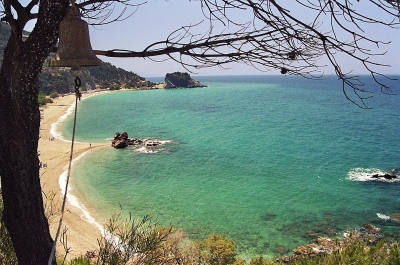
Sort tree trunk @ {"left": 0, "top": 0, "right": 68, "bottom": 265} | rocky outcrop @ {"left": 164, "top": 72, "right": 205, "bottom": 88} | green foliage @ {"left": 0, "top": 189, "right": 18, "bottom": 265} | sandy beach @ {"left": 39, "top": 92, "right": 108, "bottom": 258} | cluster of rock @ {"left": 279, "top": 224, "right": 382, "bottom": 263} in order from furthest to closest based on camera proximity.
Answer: rocky outcrop @ {"left": 164, "top": 72, "right": 205, "bottom": 88}
sandy beach @ {"left": 39, "top": 92, "right": 108, "bottom": 258}
cluster of rock @ {"left": 279, "top": 224, "right": 382, "bottom": 263}
green foliage @ {"left": 0, "top": 189, "right": 18, "bottom": 265}
tree trunk @ {"left": 0, "top": 0, "right": 68, "bottom": 265}

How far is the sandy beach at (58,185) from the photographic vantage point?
12281 mm

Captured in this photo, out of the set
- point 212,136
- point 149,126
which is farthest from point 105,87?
point 212,136

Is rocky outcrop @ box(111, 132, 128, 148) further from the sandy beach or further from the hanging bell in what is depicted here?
the hanging bell

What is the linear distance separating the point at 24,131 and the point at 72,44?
2.51ft

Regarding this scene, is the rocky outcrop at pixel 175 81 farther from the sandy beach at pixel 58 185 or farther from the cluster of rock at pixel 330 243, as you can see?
the cluster of rock at pixel 330 243

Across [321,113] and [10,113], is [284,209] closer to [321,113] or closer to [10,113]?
[10,113]

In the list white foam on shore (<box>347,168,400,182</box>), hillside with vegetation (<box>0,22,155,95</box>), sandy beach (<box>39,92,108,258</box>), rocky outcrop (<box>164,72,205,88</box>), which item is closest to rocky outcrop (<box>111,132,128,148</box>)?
sandy beach (<box>39,92,108,258</box>)

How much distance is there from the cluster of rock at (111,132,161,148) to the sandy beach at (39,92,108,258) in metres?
1.50

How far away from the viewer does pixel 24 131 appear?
2430 mm

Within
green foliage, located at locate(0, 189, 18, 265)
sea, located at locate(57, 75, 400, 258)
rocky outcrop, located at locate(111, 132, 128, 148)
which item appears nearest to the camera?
green foliage, located at locate(0, 189, 18, 265)

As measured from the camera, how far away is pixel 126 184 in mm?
19625

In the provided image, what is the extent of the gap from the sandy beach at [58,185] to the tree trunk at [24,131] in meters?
2.25

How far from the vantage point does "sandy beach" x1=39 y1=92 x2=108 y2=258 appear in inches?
484

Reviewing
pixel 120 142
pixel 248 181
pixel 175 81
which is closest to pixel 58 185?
pixel 120 142
